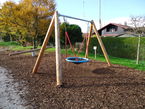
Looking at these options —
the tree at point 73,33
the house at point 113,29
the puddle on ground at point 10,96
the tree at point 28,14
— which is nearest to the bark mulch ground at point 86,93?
the puddle on ground at point 10,96

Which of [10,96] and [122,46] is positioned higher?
[122,46]

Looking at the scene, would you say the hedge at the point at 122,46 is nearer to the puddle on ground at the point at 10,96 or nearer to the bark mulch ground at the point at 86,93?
the bark mulch ground at the point at 86,93

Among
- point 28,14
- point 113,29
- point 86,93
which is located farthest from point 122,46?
point 113,29

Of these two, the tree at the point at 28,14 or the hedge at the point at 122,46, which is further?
the hedge at the point at 122,46

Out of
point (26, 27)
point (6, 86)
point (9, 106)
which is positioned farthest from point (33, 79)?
point (26, 27)

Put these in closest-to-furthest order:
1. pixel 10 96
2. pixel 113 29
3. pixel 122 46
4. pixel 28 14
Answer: pixel 10 96, pixel 28 14, pixel 122 46, pixel 113 29

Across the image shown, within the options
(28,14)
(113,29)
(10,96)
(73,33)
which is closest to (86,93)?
(10,96)

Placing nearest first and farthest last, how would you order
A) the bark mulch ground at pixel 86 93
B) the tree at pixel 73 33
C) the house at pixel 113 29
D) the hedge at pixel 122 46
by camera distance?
1. the bark mulch ground at pixel 86 93
2. the hedge at pixel 122 46
3. the tree at pixel 73 33
4. the house at pixel 113 29

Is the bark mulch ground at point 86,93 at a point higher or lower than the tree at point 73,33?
lower

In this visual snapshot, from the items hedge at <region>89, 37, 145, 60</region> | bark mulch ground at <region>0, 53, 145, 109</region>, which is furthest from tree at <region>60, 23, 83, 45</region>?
bark mulch ground at <region>0, 53, 145, 109</region>

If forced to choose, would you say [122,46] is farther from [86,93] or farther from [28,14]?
[86,93]

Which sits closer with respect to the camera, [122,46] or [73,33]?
[122,46]

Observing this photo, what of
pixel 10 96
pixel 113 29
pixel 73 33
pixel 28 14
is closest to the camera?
pixel 10 96

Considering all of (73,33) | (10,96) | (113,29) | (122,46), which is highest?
(113,29)
